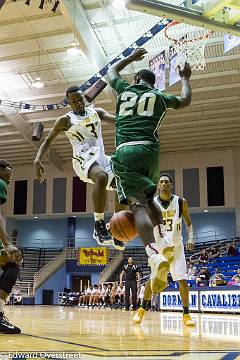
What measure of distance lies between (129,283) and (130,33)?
28.7 ft

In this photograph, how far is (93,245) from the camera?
3136 cm

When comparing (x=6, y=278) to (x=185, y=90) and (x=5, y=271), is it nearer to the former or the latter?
(x=5, y=271)

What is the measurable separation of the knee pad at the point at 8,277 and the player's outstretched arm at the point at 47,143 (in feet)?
2.87

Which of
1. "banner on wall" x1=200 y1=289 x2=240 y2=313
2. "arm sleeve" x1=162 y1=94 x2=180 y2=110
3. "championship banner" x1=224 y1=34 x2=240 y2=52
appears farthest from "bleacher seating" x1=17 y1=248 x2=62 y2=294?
"arm sleeve" x1=162 y1=94 x2=180 y2=110

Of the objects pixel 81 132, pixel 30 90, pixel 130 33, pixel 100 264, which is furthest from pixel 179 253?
pixel 100 264

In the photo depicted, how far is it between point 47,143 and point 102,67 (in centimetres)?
1387

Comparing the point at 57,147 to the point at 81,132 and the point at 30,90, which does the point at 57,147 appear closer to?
the point at 30,90

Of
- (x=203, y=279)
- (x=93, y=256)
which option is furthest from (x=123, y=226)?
(x=93, y=256)

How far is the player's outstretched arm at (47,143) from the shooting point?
14.9ft

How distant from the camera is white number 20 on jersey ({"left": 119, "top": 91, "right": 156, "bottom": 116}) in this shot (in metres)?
3.79

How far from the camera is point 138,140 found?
3717mm

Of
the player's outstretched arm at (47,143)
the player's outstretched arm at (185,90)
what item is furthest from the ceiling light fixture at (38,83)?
the player's outstretched arm at (185,90)

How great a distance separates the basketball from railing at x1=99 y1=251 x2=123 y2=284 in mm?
22734

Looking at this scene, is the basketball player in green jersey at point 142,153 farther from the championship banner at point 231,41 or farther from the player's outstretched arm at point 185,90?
the championship banner at point 231,41
